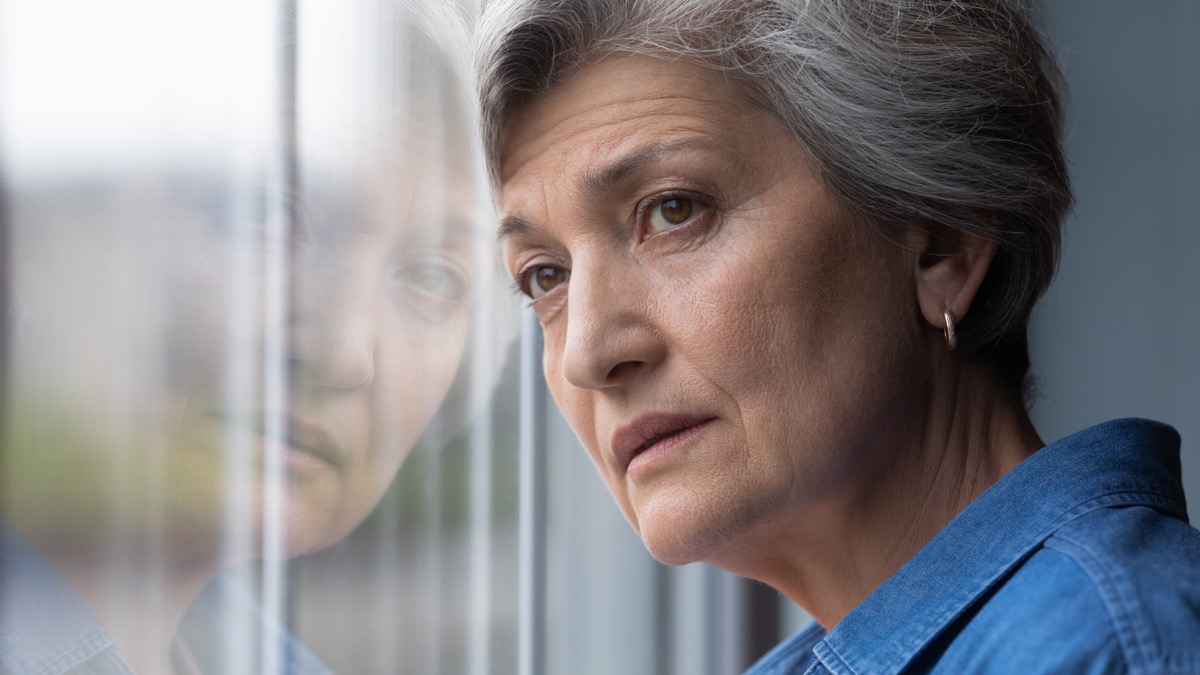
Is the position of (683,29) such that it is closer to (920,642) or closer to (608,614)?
(920,642)

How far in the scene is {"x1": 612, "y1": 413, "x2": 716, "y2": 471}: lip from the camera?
1.09 m

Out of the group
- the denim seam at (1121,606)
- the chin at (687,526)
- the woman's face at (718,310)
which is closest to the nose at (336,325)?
the woman's face at (718,310)

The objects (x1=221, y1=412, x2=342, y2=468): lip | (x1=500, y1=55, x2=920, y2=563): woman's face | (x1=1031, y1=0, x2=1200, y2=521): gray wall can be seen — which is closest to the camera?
(x1=500, y1=55, x2=920, y2=563): woman's face

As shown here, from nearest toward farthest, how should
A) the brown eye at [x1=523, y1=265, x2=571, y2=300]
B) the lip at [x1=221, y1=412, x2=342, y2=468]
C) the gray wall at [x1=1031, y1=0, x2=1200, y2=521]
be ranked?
1. the lip at [x1=221, y1=412, x2=342, y2=468]
2. the brown eye at [x1=523, y1=265, x2=571, y2=300]
3. the gray wall at [x1=1031, y1=0, x2=1200, y2=521]

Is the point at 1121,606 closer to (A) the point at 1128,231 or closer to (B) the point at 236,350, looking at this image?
(B) the point at 236,350

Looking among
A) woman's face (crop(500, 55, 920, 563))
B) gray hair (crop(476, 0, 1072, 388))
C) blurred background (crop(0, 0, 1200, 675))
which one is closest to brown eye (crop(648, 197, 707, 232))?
woman's face (crop(500, 55, 920, 563))

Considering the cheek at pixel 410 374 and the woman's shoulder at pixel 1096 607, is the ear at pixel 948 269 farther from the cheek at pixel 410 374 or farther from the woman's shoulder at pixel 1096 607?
the cheek at pixel 410 374

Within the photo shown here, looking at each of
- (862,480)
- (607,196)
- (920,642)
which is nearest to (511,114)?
(607,196)

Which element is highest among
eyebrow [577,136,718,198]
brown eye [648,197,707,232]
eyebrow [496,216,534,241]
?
eyebrow [577,136,718,198]

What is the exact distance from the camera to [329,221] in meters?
1.23

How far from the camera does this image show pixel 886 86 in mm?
1084

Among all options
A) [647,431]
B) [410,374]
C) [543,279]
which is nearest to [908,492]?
[647,431]

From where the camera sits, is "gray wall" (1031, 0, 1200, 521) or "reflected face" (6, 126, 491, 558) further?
"gray wall" (1031, 0, 1200, 521)

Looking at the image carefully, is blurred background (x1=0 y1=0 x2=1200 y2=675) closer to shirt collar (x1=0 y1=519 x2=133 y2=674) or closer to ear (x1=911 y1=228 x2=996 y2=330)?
shirt collar (x1=0 y1=519 x2=133 y2=674)
